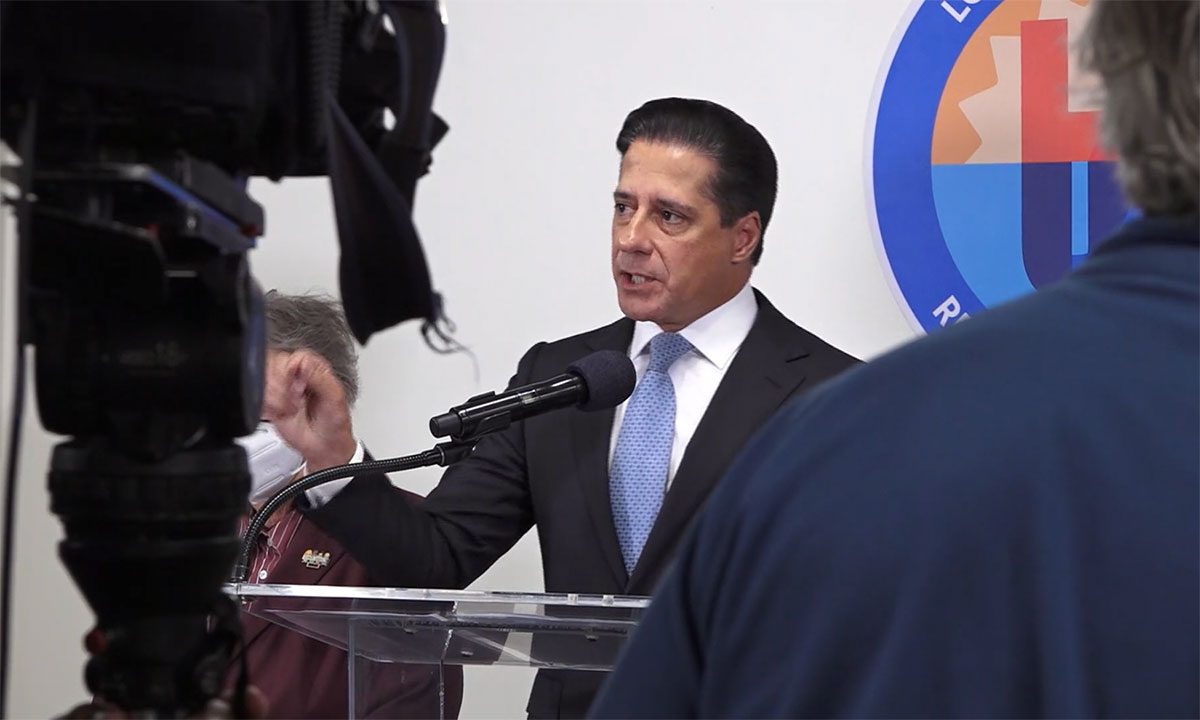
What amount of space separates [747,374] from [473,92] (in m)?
0.98

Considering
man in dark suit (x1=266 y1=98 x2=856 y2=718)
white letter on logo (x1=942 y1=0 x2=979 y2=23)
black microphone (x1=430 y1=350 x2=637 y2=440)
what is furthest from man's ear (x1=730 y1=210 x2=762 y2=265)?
black microphone (x1=430 y1=350 x2=637 y2=440)

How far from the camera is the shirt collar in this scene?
7.80 feet

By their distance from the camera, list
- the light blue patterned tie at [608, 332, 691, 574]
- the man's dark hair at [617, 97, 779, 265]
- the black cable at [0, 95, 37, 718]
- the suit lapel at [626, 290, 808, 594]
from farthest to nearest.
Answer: the man's dark hair at [617, 97, 779, 265] → the light blue patterned tie at [608, 332, 691, 574] → the suit lapel at [626, 290, 808, 594] → the black cable at [0, 95, 37, 718]

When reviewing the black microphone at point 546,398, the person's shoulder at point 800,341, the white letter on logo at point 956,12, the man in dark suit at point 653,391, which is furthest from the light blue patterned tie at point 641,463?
the white letter on logo at point 956,12

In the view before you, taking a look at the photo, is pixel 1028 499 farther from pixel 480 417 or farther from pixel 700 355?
pixel 700 355

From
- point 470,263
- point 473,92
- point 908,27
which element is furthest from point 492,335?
point 908,27

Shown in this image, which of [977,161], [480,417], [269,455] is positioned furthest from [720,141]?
[480,417]

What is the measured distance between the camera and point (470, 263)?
116 inches

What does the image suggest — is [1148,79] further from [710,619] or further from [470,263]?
[470,263]

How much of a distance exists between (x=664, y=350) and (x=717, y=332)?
9cm

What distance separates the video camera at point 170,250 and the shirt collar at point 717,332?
157 cm

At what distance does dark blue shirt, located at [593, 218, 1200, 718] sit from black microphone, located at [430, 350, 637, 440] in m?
0.74

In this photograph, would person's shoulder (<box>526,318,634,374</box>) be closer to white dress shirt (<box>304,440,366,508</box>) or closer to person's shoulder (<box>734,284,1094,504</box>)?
white dress shirt (<box>304,440,366,508</box>)

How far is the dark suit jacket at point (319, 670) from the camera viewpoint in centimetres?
153
